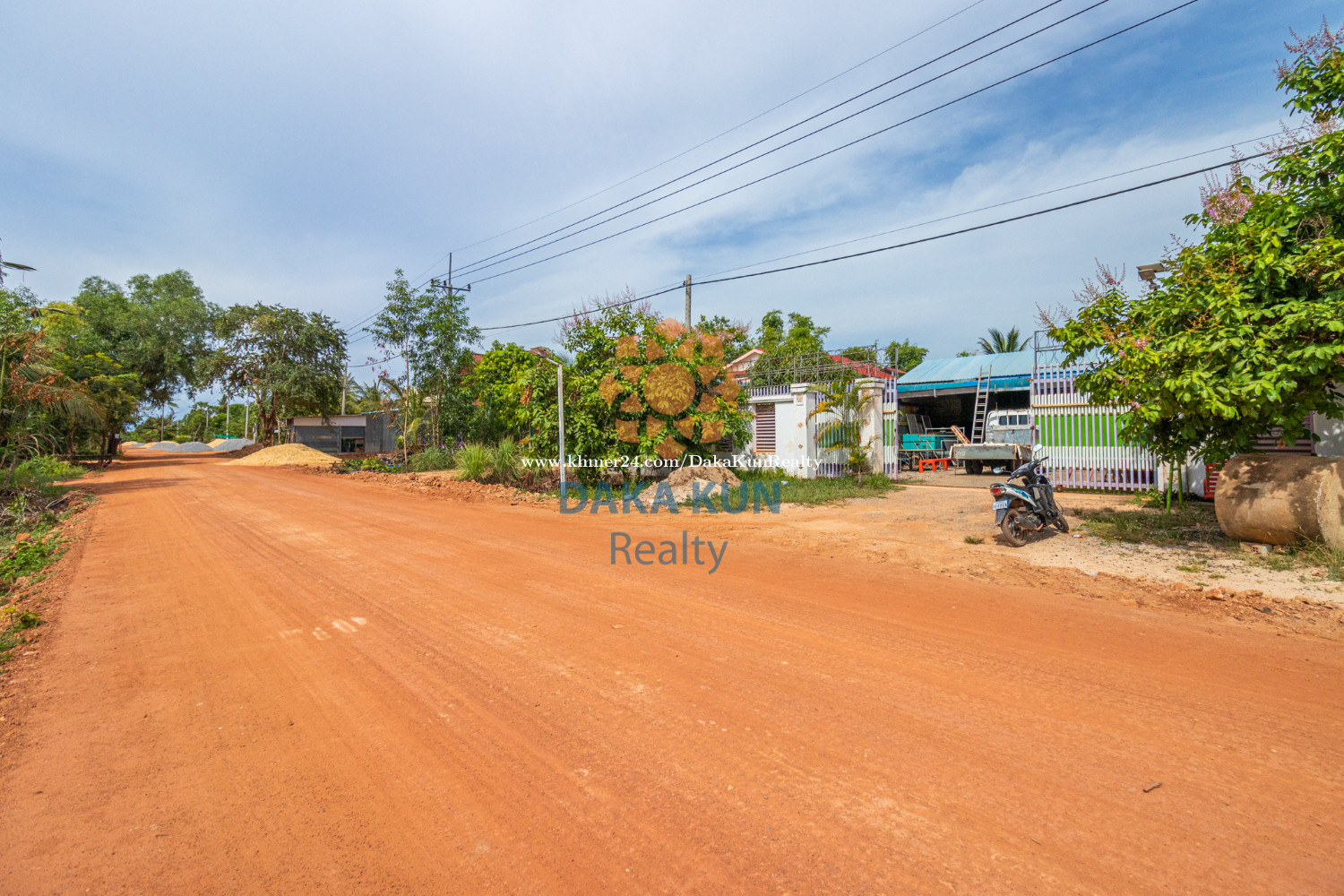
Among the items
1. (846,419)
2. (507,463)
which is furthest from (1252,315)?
(507,463)

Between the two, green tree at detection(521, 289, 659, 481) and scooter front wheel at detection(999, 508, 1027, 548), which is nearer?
scooter front wheel at detection(999, 508, 1027, 548)

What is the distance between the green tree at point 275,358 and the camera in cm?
3303

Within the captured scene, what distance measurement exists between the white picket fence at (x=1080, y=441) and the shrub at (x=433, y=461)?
60.3ft

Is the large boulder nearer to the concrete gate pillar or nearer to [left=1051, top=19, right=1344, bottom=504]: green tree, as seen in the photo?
[left=1051, top=19, right=1344, bottom=504]: green tree

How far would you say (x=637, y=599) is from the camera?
5.59 meters

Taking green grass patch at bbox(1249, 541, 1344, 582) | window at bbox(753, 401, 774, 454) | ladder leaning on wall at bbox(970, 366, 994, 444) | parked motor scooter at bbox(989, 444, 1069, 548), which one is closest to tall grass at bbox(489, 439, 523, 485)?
window at bbox(753, 401, 774, 454)

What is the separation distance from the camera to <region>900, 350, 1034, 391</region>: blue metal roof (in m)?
24.8

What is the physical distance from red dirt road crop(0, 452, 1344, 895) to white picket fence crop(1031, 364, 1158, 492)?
29.6ft

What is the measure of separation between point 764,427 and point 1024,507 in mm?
9523

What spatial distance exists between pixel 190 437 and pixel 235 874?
267 feet

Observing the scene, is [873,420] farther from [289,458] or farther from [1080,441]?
[289,458]

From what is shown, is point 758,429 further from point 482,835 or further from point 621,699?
point 482,835

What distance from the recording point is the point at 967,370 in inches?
1041

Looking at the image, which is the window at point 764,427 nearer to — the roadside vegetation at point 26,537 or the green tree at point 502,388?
the green tree at point 502,388
